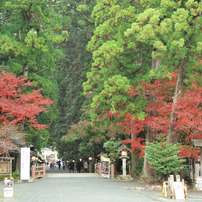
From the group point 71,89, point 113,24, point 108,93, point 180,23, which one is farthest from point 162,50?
point 71,89

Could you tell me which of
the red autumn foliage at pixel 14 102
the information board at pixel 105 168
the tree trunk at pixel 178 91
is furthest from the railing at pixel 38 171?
the tree trunk at pixel 178 91

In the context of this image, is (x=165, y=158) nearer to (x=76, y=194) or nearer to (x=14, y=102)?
(x=76, y=194)

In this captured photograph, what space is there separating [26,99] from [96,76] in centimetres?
536

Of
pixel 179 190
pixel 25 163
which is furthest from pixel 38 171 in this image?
pixel 179 190

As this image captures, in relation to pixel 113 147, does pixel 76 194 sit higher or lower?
lower

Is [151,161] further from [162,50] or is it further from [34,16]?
[34,16]

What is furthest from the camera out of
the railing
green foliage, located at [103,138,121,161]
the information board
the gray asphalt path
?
green foliage, located at [103,138,121,161]

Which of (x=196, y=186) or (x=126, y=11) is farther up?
(x=126, y=11)

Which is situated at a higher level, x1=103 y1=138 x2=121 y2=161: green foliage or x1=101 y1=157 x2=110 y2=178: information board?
x1=103 y1=138 x2=121 y2=161: green foliage

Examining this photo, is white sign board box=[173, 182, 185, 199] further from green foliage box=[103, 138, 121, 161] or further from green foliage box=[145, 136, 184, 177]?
green foliage box=[103, 138, 121, 161]

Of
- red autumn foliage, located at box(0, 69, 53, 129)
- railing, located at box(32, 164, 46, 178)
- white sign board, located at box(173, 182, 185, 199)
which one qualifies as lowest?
railing, located at box(32, 164, 46, 178)

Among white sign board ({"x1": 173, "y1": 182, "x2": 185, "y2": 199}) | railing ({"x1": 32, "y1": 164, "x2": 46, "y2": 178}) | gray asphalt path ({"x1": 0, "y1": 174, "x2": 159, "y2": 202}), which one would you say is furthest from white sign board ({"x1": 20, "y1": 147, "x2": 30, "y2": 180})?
white sign board ({"x1": 173, "y1": 182, "x2": 185, "y2": 199})

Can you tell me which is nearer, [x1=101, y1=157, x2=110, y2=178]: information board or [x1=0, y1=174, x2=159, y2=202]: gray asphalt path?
[x1=0, y1=174, x2=159, y2=202]: gray asphalt path

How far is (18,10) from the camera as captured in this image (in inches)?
1220
